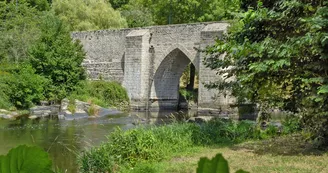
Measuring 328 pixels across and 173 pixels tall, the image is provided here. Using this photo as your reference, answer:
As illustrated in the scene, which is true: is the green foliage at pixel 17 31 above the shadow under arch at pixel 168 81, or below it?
above

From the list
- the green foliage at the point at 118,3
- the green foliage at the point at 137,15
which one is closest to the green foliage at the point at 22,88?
the green foliage at the point at 137,15

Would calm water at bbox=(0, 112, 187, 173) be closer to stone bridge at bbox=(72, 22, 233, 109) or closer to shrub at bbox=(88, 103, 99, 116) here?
shrub at bbox=(88, 103, 99, 116)

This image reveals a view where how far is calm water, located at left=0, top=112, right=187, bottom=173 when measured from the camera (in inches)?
378

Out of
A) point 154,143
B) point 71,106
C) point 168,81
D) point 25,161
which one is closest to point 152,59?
point 168,81

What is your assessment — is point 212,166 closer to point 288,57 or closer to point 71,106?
point 288,57

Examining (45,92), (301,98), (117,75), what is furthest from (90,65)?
(301,98)

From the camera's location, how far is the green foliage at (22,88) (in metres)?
18.4

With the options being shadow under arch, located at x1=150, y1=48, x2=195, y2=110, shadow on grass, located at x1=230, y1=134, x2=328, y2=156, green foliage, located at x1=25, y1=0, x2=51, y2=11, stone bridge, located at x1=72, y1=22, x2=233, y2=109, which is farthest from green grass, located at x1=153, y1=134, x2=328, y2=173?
green foliage, located at x1=25, y1=0, x2=51, y2=11

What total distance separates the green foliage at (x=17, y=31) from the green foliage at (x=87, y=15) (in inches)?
73.4

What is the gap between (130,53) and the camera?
2327 centimetres

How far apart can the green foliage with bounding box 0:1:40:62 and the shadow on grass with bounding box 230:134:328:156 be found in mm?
17463

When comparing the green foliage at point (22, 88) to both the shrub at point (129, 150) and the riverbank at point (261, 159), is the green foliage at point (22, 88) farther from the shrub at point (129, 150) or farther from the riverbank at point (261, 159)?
the riverbank at point (261, 159)

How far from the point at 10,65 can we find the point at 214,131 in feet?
49.4

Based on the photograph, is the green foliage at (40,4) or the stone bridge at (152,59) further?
the green foliage at (40,4)
